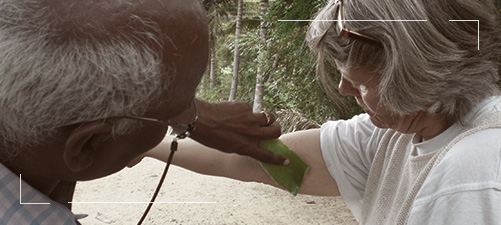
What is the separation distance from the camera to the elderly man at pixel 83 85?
32.4 inches

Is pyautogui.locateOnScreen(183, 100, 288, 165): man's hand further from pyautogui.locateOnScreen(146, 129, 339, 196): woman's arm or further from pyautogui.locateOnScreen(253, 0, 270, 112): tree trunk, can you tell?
pyautogui.locateOnScreen(253, 0, 270, 112): tree trunk

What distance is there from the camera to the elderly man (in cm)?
82

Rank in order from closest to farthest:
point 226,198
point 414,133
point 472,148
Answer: point 472,148, point 414,133, point 226,198

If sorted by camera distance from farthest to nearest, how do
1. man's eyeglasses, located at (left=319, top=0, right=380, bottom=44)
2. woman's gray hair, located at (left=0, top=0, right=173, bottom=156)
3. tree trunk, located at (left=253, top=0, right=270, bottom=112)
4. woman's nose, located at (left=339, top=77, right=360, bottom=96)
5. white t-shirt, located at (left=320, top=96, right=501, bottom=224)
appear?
tree trunk, located at (left=253, top=0, right=270, bottom=112)
woman's nose, located at (left=339, top=77, right=360, bottom=96)
man's eyeglasses, located at (left=319, top=0, right=380, bottom=44)
white t-shirt, located at (left=320, top=96, right=501, bottom=224)
woman's gray hair, located at (left=0, top=0, right=173, bottom=156)

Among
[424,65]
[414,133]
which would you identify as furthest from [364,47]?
[414,133]

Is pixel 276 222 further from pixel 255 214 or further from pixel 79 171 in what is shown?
pixel 79 171

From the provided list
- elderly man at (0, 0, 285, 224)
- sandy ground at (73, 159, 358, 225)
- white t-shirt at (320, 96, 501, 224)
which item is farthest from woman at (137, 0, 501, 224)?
sandy ground at (73, 159, 358, 225)

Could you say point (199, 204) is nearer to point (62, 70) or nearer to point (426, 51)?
point (426, 51)

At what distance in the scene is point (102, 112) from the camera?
89 centimetres

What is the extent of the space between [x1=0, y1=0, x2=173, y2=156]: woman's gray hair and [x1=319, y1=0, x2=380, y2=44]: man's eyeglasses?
2.07 ft

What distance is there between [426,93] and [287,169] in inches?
27.7

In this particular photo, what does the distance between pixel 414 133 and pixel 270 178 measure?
0.66 meters

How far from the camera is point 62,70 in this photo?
32.4 inches

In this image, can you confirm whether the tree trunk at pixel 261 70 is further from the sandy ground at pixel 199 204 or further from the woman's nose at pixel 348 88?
the woman's nose at pixel 348 88
